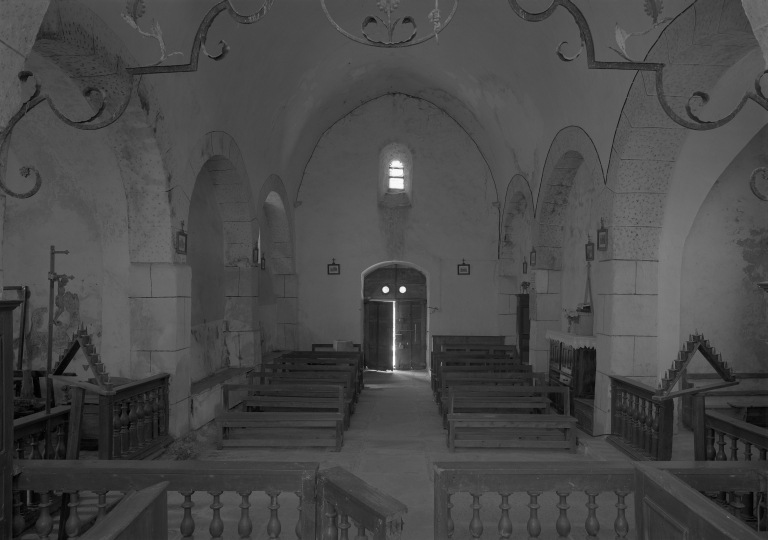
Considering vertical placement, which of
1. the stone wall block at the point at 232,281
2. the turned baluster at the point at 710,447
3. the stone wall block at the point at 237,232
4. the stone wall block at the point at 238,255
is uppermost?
the stone wall block at the point at 237,232

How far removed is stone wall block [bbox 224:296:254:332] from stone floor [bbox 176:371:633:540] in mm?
2275

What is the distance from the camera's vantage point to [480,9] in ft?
27.0

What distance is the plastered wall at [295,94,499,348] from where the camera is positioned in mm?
14094

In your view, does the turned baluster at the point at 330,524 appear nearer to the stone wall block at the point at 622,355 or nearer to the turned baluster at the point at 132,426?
the turned baluster at the point at 132,426

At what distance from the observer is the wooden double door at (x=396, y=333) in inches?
576

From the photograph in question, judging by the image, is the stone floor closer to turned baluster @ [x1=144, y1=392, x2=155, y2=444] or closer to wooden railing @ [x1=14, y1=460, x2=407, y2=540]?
turned baluster @ [x1=144, y1=392, x2=155, y2=444]

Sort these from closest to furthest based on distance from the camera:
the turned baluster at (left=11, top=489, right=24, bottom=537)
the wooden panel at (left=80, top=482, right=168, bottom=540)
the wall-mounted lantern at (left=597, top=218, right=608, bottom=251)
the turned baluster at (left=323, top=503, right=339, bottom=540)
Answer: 1. the wooden panel at (left=80, top=482, right=168, bottom=540)
2. the turned baluster at (left=323, top=503, right=339, bottom=540)
3. the turned baluster at (left=11, top=489, right=24, bottom=537)
4. the wall-mounted lantern at (left=597, top=218, right=608, bottom=251)

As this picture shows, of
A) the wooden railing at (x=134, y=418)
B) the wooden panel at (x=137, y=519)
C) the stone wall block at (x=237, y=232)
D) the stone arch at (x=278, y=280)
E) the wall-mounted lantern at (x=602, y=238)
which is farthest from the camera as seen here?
the stone arch at (x=278, y=280)

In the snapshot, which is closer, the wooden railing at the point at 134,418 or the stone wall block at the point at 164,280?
the wooden railing at the point at 134,418

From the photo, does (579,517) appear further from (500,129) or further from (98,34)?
(500,129)

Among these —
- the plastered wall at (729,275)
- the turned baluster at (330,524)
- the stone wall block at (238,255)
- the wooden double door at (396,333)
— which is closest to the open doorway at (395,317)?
the wooden double door at (396,333)

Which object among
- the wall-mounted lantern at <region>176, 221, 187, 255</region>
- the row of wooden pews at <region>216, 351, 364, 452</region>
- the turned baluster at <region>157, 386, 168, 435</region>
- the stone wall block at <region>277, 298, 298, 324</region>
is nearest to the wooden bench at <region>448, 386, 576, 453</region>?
the row of wooden pews at <region>216, 351, 364, 452</region>

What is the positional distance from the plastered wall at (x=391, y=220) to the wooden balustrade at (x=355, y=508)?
1069 cm

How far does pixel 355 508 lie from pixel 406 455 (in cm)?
388
